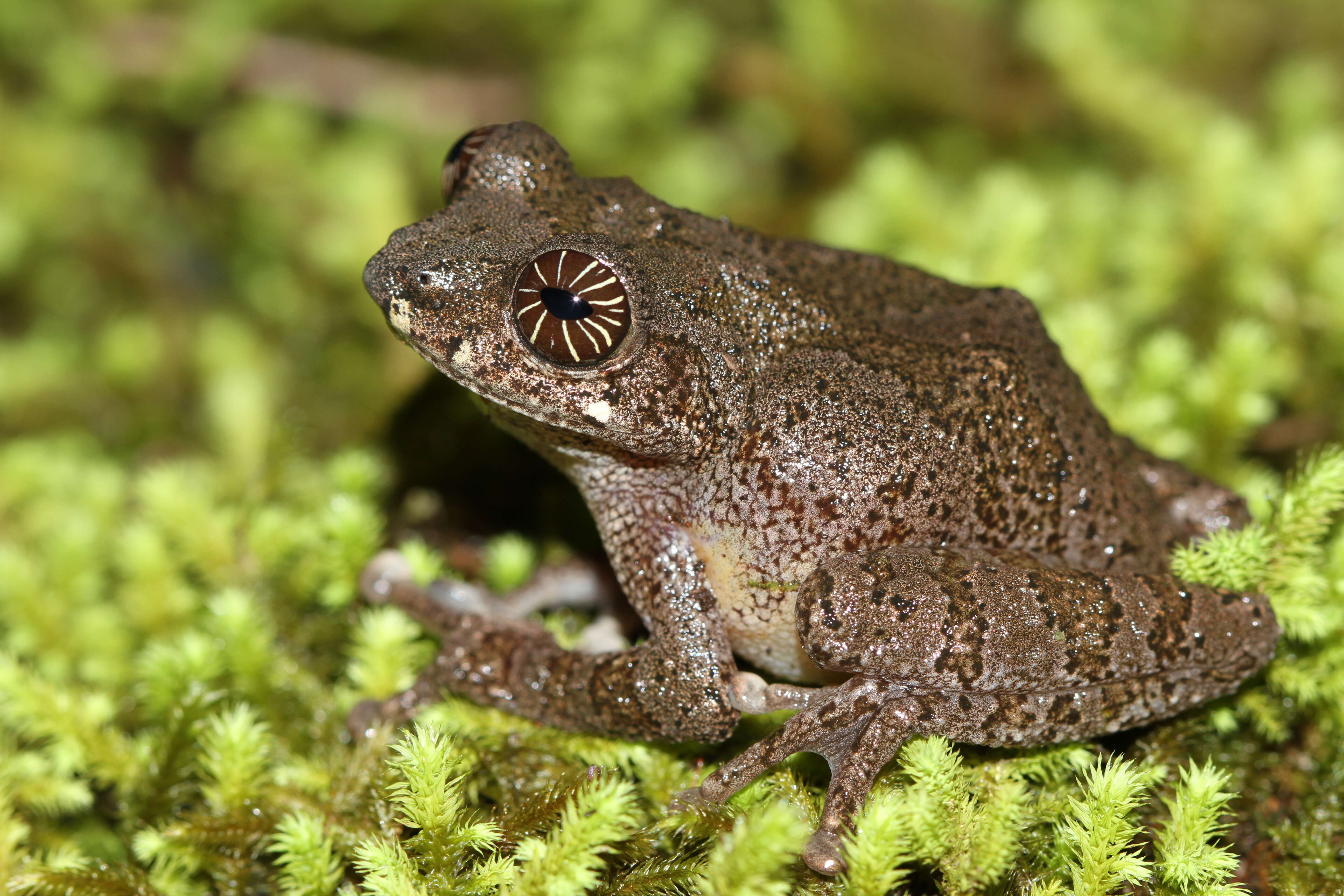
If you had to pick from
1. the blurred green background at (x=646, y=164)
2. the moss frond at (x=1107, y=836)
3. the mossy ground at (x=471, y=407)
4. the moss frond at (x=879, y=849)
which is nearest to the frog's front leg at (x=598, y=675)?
the mossy ground at (x=471, y=407)

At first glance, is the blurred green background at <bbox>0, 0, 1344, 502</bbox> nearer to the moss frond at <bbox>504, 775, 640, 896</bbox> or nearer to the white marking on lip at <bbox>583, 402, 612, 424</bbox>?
the white marking on lip at <bbox>583, 402, 612, 424</bbox>

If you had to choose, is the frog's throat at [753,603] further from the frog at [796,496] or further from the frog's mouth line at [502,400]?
the frog's mouth line at [502,400]

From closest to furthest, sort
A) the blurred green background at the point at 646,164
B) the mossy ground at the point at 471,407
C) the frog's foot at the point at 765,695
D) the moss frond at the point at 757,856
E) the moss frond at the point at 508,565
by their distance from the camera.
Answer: the moss frond at the point at 757,856 < the mossy ground at the point at 471,407 < the frog's foot at the point at 765,695 < the moss frond at the point at 508,565 < the blurred green background at the point at 646,164

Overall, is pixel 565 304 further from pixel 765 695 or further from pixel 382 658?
pixel 382 658

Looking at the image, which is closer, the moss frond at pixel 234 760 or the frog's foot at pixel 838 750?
the frog's foot at pixel 838 750

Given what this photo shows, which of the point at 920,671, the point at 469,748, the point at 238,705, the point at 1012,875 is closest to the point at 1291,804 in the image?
the point at 1012,875

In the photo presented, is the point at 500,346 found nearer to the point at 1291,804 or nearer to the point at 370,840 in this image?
the point at 370,840

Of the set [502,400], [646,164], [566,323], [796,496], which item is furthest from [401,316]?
[646,164]

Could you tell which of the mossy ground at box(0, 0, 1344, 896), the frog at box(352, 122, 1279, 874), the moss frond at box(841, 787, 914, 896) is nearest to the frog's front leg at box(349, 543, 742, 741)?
the frog at box(352, 122, 1279, 874)
